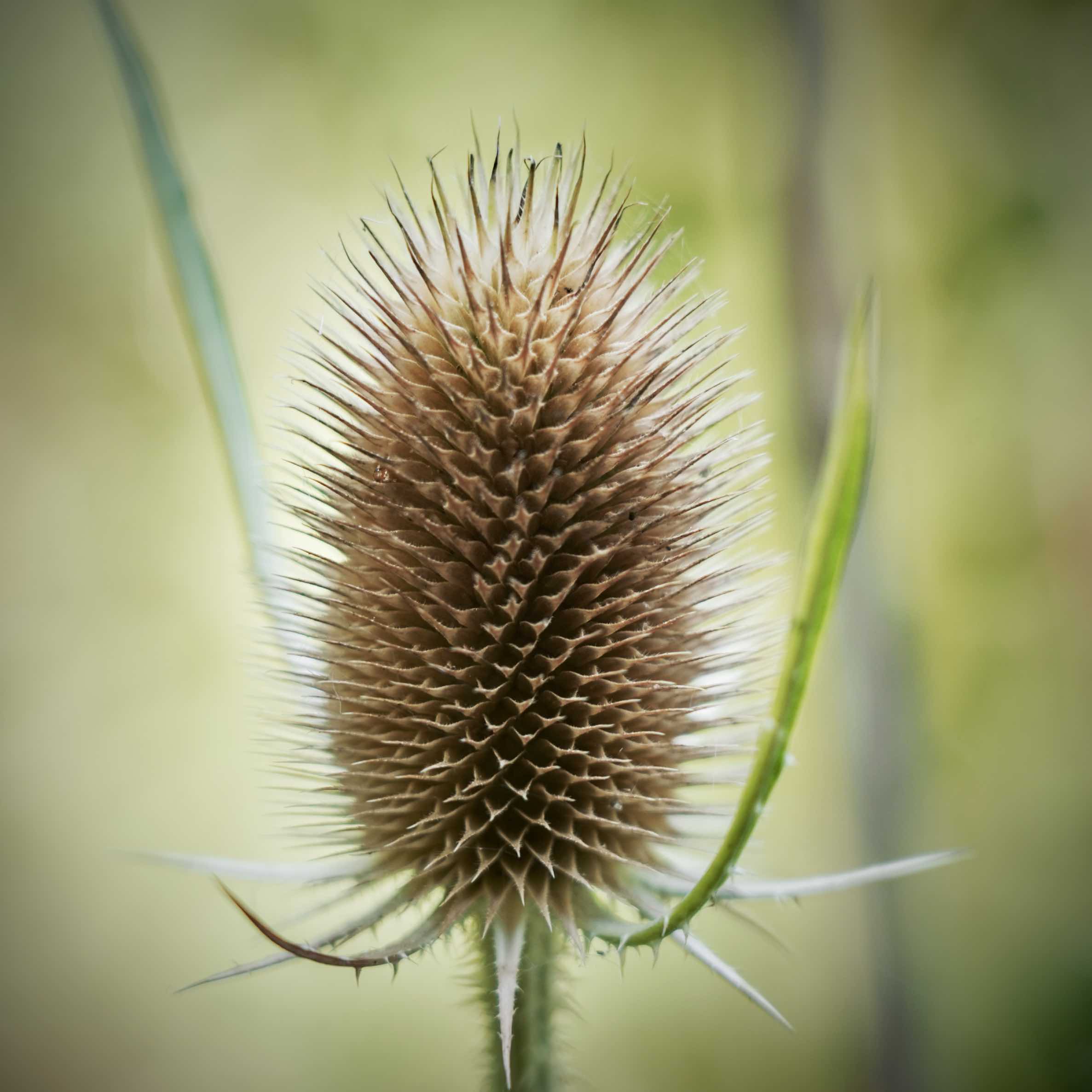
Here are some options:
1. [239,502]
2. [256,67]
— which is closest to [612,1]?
[256,67]

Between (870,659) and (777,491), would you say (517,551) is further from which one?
(777,491)

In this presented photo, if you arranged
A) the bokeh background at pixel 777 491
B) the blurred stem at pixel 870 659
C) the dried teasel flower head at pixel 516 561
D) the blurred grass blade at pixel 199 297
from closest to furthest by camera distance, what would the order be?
the dried teasel flower head at pixel 516 561 → the blurred grass blade at pixel 199 297 → the blurred stem at pixel 870 659 → the bokeh background at pixel 777 491

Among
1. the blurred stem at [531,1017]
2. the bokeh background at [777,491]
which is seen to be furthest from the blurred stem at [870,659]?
the blurred stem at [531,1017]

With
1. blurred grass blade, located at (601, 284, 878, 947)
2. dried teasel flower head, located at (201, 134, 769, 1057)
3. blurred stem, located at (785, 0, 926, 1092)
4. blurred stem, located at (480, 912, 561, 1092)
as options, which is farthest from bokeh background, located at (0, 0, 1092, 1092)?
blurred grass blade, located at (601, 284, 878, 947)

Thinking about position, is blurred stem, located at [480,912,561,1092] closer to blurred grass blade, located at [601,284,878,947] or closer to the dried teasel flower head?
the dried teasel flower head

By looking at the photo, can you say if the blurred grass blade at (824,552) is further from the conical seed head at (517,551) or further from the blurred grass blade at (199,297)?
the blurred grass blade at (199,297)

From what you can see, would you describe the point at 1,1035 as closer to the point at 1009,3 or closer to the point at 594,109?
the point at 594,109
